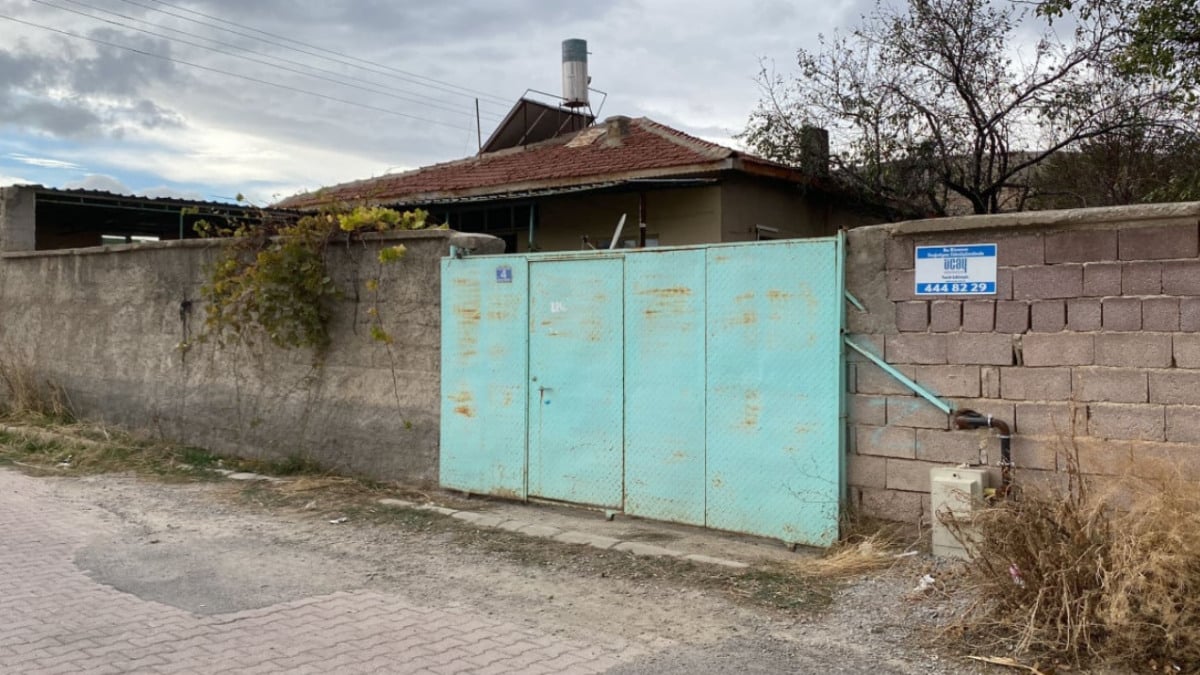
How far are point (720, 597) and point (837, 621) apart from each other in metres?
0.68

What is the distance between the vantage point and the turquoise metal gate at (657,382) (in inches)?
229

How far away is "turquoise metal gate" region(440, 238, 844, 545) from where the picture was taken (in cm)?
583

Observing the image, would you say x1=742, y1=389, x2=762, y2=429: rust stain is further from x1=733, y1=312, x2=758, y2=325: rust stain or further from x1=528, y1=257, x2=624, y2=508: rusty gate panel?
x1=528, y1=257, x2=624, y2=508: rusty gate panel

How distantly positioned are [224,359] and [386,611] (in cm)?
549

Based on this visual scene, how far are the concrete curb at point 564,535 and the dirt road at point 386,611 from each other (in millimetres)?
181

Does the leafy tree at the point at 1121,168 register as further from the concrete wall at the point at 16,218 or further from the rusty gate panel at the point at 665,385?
the concrete wall at the point at 16,218

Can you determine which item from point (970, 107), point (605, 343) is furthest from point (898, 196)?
point (605, 343)

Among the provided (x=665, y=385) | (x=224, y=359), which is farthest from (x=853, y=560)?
(x=224, y=359)

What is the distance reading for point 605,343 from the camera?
674cm

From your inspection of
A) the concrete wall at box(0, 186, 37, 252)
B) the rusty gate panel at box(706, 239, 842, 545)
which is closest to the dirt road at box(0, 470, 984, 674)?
the rusty gate panel at box(706, 239, 842, 545)

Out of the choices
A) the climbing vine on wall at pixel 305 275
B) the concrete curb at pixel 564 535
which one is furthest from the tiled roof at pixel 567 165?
the concrete curb at pixel 564 535

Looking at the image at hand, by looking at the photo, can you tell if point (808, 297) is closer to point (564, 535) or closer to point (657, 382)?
point (657, 382)

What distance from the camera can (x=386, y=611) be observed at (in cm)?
489

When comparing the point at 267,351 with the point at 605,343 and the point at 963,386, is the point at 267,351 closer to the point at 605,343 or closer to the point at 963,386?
the point at 605,343
